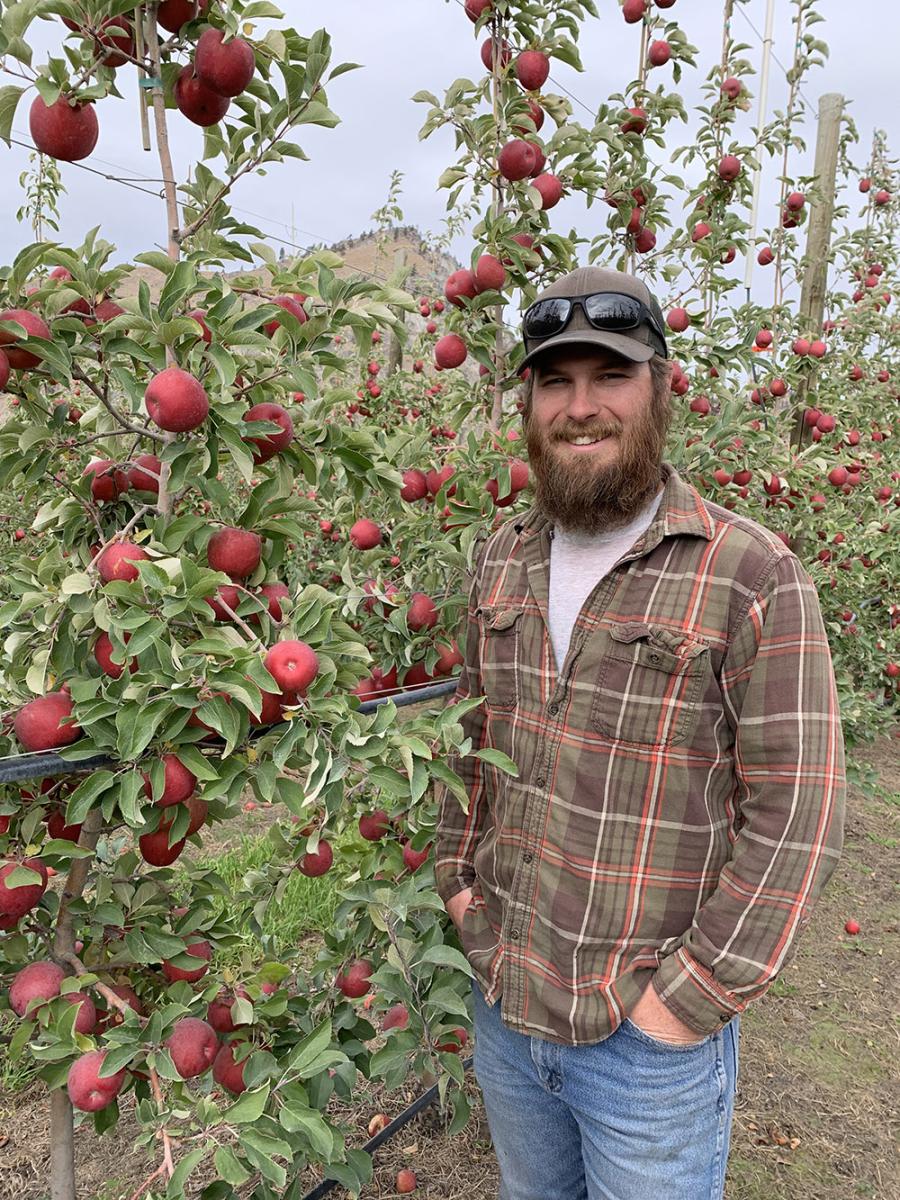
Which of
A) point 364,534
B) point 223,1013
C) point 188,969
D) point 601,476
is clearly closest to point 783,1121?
point 223,1013

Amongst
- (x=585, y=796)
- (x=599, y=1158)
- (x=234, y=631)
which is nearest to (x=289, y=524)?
(x=234, y=631)

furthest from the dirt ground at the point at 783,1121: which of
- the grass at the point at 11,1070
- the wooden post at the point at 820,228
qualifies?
the wooden post at the point at 820,228

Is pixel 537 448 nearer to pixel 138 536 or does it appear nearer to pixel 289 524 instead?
pixel 289 524

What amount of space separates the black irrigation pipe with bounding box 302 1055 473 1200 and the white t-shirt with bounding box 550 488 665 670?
144 cm

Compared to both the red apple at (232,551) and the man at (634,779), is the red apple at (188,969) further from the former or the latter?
the red apple at (232,551)

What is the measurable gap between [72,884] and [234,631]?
2.09ft

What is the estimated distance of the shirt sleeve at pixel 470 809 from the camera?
6.15ft

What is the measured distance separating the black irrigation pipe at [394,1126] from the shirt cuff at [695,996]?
1.23 meters

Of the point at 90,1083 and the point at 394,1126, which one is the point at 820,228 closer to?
the point at 394,1126

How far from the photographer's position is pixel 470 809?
6.23ft

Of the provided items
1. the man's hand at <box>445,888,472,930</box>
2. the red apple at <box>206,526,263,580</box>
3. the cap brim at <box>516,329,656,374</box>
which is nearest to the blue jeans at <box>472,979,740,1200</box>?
the man's hand at <box>445,888,472,930</box>

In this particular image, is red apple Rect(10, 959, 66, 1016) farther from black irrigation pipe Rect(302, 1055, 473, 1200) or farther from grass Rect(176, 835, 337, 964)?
grass Rect(176, 835, 337, 964)

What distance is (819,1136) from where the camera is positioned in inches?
112

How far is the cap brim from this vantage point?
154 cm
